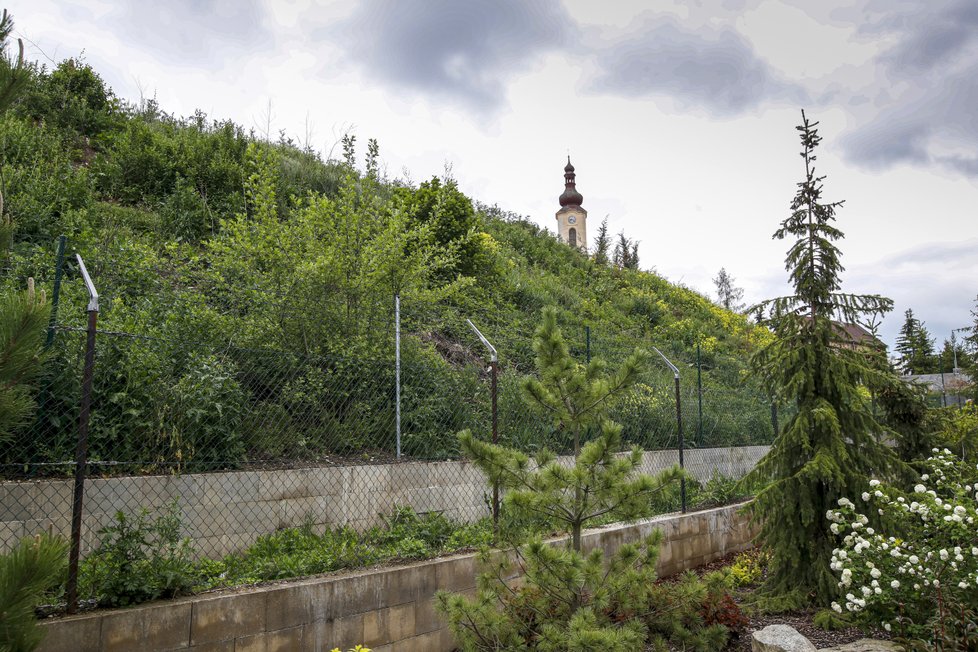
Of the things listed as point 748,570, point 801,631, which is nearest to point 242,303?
point 801,631

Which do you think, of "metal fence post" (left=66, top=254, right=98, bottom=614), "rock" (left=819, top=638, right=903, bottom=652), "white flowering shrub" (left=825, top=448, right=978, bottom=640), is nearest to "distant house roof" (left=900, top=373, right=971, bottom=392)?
"white flowering shrub" (left=825, top=448, right=978, bottom=640)

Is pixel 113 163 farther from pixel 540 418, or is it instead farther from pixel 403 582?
pixel 403 582

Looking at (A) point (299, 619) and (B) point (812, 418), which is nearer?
(A) point (299, 619)

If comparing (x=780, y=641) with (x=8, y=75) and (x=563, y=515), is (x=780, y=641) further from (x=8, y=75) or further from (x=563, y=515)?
(x=8, y=75)

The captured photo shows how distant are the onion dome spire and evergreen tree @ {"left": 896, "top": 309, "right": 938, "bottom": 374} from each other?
67.8ft

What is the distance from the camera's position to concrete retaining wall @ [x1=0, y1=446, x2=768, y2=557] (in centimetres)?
400

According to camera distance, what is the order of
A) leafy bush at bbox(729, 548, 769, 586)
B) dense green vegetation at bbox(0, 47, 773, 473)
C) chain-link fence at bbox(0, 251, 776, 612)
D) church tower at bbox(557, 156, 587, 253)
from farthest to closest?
church tower at bbox(557, 156, 587, 253) → leafy bush at bbox(729, 548, 769, 586) → dense green vegetation at bbox(0, 47, 773, 473) → chain-link fence at bbox(0, 251, 776, 612)

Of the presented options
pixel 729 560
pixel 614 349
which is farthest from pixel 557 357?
pixel 729 560

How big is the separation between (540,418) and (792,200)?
3.82m

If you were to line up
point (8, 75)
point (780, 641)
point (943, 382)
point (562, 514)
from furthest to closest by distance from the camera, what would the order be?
point (943, 382)
point (780, 641)
point (562, 514)
point (8, 75)

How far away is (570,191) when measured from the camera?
41156 mm

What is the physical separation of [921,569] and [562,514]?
9.45 feet

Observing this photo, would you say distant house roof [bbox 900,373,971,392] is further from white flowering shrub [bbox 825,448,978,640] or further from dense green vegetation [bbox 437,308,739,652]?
dense green vegetation [bbox 437,308,739,652]

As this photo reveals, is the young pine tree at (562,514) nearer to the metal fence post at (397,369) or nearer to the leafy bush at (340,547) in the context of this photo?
the leafy bush at (340,547)
